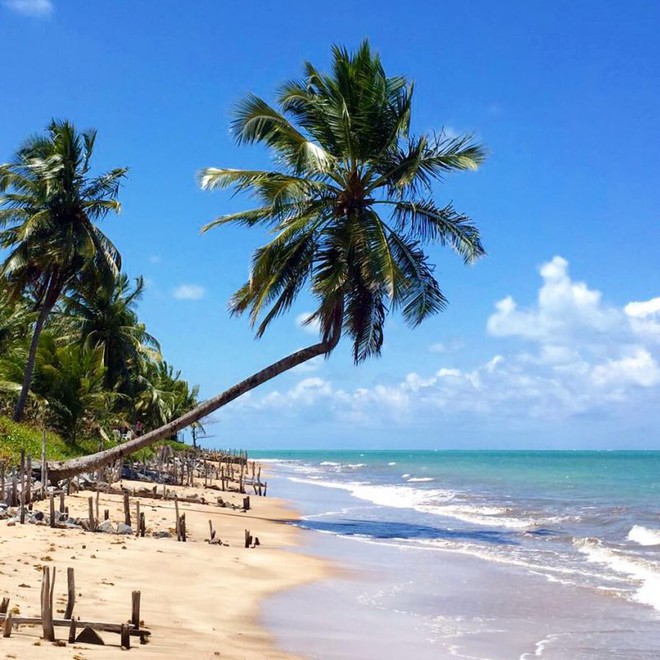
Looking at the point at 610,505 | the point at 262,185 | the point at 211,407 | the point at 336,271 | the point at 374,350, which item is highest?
the point at 262,185

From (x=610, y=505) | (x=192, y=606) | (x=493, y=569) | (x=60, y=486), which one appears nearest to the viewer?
(x=192, y=606)

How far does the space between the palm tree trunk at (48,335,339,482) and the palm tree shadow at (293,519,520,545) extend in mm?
5113

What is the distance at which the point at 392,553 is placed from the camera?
17.6 metres

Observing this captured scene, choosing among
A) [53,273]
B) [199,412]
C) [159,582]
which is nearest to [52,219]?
[53,273]

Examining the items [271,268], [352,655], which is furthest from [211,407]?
[352,655]

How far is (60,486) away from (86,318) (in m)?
17.2

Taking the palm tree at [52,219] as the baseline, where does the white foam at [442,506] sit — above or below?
below

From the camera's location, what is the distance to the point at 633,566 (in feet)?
54.5

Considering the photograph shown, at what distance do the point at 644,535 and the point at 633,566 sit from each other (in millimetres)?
5925

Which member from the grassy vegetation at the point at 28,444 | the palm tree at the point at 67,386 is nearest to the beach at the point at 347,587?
the grassy vegetation at the point at 28,444

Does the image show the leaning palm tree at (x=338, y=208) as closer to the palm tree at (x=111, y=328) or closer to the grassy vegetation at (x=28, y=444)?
the grassy vegetation at (x=28, y=444)

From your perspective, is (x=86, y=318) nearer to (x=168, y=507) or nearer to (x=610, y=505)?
(x=168, y=507)

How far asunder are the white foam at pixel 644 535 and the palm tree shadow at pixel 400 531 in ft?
11.2

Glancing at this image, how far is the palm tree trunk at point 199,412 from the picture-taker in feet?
65.6
